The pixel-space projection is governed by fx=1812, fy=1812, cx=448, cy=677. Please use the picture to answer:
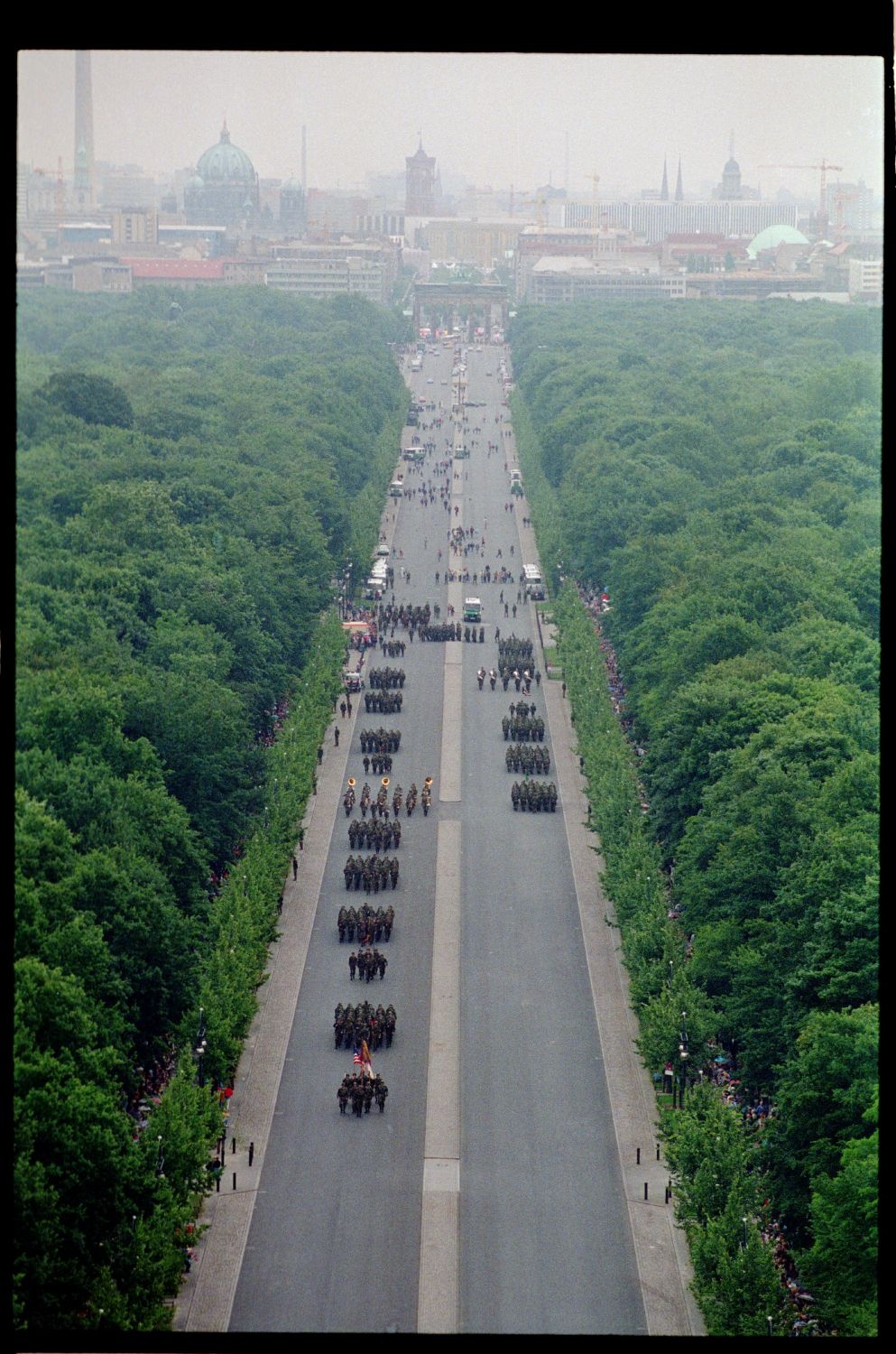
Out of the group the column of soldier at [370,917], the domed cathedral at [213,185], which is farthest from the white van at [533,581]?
the domed cathedral at [213,185]

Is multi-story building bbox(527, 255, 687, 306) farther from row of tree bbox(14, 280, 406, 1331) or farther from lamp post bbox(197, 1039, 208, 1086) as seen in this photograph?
lamp post bbox(197, 1039, 208, 1086)

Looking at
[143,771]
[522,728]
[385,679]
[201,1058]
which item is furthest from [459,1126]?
[385,679]

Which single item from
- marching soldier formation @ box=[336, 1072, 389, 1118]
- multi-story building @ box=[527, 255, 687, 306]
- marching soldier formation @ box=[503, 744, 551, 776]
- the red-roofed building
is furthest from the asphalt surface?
multi-story building @ box=[527, 255, 687, 306]

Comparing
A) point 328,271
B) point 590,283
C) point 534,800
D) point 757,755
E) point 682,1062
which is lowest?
point 682,1062

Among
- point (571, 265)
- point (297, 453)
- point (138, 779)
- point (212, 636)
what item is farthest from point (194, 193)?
point (138, 779)

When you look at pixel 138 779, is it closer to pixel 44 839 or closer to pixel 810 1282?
pixel 44 839

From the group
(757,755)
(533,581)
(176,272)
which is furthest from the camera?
(176,272)

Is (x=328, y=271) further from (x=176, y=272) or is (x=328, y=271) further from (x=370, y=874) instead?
(x=370, y=874)

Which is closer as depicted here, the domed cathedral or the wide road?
the wide road
